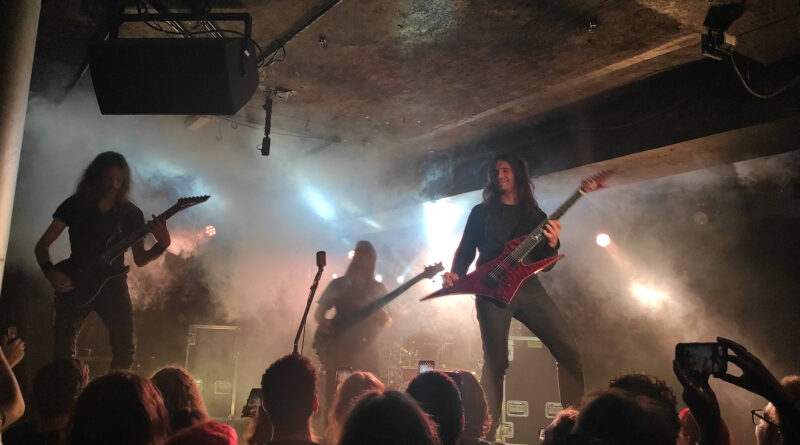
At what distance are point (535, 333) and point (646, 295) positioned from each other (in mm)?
4608

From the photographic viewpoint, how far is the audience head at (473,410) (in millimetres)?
3588

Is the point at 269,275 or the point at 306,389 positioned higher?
the point at 269,275

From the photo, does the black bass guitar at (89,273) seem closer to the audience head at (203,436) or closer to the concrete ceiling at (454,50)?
the concrete ceiling at (454,50)

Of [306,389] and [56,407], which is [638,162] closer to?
[306,389]

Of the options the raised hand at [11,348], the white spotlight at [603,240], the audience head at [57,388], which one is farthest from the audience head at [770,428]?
the white spotlight at [603,240]

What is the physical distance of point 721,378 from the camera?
6.74 ft

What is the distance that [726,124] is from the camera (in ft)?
18.9

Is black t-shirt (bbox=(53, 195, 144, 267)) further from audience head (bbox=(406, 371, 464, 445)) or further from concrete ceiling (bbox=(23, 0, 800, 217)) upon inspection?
audience head (bbox=(406, 371, 464, 445))

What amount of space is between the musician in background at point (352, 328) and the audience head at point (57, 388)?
4096mm

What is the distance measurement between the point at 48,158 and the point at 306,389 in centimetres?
748

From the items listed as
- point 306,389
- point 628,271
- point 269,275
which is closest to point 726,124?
point 628,271

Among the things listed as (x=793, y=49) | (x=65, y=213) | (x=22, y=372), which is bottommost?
(x=22, y=372)

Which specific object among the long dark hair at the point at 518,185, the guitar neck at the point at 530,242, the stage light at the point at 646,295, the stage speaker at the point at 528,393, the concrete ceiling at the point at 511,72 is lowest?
the stage speaker at the point at 528,393

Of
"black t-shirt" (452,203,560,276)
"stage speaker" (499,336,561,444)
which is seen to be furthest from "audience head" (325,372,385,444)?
"stage speaker" (499,336,561,444)
